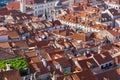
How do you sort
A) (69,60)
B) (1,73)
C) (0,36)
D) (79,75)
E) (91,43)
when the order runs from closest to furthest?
(1,73) < (79,75) < (69,60) < (0,36) < (91,43)

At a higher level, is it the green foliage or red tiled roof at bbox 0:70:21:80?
red tiled roof at bbox 0:70:21:80

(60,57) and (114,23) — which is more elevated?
(60,57)

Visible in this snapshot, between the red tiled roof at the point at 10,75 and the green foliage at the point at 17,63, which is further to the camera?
the green foliage at the point at 17,63

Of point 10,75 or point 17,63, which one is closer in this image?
point 10,75

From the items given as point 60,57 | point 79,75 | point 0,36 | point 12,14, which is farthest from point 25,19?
point 79,75

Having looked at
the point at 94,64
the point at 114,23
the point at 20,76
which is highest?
the point at 20,76

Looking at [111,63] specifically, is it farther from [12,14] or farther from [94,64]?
[12,14]

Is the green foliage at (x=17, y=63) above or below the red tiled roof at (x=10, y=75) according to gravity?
below

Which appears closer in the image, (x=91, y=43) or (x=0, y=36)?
(x=0, y=36)

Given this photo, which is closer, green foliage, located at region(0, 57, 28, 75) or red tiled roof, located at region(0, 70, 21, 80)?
red tiled roof, located at region(0, 70, 21, 80)

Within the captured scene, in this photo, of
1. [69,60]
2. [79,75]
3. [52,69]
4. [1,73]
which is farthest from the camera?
[69,60]

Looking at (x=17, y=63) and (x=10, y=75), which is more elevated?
(x=10, y=75)
